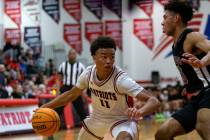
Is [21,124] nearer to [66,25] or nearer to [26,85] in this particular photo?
[26,85]

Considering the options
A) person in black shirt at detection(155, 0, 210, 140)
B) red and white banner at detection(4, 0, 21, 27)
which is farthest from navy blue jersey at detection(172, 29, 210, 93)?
red and white banner at detection(4, 0, 21, 27)

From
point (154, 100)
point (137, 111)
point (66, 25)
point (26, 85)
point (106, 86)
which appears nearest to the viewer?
point (137, 111)

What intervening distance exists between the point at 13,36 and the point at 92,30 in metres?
4.70

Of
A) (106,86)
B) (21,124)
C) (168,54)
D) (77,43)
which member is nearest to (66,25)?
(77,43)

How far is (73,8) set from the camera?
973 inches

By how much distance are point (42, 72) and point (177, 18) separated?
645 inches

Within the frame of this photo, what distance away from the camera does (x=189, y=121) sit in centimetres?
541

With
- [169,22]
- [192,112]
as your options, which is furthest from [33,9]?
[192,112]

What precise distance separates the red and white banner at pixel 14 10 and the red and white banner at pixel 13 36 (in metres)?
0.36

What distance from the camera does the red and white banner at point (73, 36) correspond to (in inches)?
963

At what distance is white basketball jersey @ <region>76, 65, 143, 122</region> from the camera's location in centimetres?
577

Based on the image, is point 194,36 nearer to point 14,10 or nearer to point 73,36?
point 14,10

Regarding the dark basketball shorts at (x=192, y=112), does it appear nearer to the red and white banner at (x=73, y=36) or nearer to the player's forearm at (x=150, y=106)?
the player's forearm at (x=150, y=106)

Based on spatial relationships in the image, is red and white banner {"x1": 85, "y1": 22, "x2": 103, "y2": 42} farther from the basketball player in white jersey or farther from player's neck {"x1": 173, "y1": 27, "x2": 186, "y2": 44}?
player's neck {"x1": 173, "y1": 27, "x2": 186, "y2": 44}
